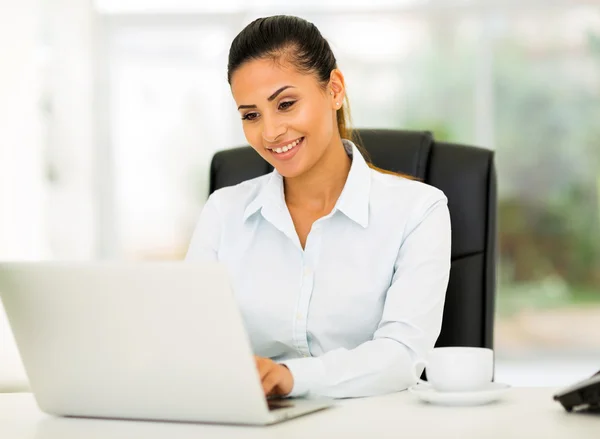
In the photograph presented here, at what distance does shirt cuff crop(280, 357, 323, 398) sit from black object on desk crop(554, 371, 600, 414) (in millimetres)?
343

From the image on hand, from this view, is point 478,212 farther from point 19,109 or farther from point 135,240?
point 135,240

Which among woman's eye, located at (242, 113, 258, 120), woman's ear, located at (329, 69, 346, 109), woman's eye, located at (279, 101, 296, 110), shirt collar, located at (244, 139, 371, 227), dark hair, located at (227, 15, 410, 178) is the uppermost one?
dark hair, located at (227, 15, 410, 178)

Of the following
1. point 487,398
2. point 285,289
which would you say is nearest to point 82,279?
point 487,398

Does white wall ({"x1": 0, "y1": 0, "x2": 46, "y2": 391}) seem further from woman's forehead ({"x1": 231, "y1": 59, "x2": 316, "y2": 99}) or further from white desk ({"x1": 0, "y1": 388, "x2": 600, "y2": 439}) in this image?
white desk ({"x1": 0, "y1": 388, "x2": 600, "y2": 439})

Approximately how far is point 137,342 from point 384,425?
0.30 metres

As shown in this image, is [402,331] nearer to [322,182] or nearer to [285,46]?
[322,182]

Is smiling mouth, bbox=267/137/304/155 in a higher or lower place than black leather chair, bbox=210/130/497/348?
higher

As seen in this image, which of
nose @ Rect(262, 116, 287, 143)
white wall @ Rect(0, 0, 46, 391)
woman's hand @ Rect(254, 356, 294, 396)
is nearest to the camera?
woman's hand @ Rect(254, 356, 294, 396)

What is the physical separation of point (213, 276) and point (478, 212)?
3.03 feet

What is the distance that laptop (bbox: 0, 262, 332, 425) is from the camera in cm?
98

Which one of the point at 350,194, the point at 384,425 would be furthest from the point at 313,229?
the point at 384,425

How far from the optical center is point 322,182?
1.87 meters

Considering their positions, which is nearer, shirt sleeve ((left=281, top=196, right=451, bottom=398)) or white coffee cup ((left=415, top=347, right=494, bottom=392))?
white coffee cup ((left=415, top=347, right=494, bottom=392))

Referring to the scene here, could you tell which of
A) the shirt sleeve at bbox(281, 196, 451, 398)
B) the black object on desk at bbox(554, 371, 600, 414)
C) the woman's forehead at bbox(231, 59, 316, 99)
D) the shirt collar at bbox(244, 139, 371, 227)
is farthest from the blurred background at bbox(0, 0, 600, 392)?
the black object on desk at bbox(554, 371, 600, 414)
